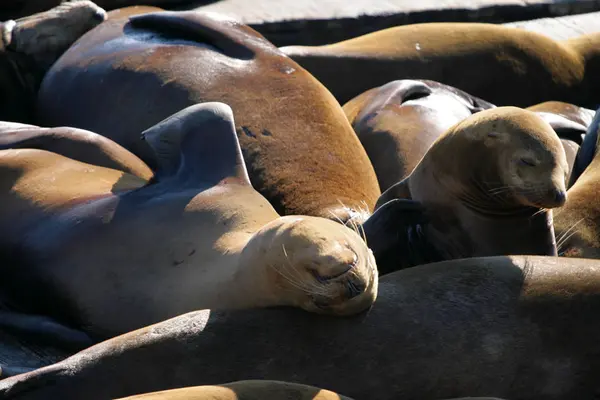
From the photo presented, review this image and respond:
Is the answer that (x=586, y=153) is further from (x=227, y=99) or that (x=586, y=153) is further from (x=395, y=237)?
(x=227, y=99)

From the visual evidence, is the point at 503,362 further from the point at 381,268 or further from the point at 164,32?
the point at 164,32

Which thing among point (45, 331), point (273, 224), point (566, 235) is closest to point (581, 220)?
point (566, 235)

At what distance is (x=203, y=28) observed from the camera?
5770mm

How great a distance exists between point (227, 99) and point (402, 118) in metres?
1.03

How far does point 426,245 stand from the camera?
4543mm

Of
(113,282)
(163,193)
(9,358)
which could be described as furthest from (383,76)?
(9,358)

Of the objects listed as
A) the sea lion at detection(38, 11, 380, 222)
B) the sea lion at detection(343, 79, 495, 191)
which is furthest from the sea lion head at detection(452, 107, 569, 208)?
the sea lion at detection(343, 79, 495, 191)

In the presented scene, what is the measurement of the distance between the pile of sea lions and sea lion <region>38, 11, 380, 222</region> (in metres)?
0.01

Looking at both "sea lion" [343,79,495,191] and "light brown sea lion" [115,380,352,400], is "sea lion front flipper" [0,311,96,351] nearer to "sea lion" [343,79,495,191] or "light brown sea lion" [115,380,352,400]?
"light brown sea lion" [115,380,352,400]

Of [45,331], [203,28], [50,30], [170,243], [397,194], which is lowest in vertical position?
[45,331]

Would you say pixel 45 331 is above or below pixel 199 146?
below

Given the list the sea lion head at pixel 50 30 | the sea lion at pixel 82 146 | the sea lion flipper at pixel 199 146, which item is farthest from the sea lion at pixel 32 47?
the sea lion flipper at pixel 199 146

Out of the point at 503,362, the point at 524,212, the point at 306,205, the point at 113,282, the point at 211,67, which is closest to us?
the point at 503,362

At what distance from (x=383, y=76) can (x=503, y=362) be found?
334cm
